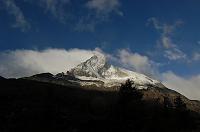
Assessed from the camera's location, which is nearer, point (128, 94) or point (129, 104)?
point (129, 104)

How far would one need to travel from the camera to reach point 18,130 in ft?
281

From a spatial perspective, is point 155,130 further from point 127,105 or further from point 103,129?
point 103,129

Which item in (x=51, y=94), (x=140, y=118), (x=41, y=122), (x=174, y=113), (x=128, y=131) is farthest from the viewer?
(x=51, y=94)

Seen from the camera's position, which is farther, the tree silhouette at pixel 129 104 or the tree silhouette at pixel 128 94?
the tree silhouette at pixel 128 94

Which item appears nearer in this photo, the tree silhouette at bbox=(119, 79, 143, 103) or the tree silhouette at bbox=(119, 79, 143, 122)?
the tree silhouette at bbox=(119, 79, 143, 122)

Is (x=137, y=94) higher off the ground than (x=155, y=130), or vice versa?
(x=137, y=94)

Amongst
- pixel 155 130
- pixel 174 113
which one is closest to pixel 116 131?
pixel 155 130

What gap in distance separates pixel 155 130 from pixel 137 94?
5535 millimetres

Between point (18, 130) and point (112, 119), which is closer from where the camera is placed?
point (112, 119)

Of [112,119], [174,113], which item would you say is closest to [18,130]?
[174,113]

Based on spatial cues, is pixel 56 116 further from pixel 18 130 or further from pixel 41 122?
pixel 18 130

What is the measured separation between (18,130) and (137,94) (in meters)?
43.0

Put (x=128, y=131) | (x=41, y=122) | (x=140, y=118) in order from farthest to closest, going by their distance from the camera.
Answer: (x=41, y=122) < (x=140, y=118) < (x=128, y=131)

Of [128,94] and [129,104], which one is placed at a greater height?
[128,94]
